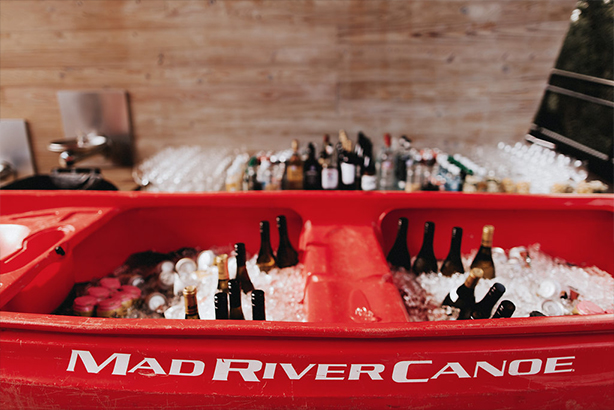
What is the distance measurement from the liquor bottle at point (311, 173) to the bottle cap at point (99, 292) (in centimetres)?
132

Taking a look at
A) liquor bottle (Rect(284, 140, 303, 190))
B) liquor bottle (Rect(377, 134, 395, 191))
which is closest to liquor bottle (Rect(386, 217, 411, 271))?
liquor bottle (Rect(284, 140, 303, 190))

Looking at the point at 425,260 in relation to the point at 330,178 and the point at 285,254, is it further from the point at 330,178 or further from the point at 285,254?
the point at 330,178

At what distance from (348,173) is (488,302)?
3.92 ft

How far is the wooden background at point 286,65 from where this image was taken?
2840mm

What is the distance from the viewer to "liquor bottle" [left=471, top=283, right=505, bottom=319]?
41.9 inches

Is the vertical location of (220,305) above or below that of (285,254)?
above

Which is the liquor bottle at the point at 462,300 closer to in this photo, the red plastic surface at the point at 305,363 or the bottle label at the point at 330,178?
the red plastic surface at the point at 305,363

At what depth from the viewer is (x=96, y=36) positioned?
9.66ft

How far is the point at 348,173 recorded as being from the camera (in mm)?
2203

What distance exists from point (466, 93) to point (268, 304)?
2.52 m

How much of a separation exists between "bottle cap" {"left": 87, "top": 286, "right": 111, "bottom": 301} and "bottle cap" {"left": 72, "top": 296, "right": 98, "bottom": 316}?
0.04m

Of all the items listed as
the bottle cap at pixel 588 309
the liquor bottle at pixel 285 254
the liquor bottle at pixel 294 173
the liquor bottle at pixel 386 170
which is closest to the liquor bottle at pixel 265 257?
the liquor bottle at pixel 285 254

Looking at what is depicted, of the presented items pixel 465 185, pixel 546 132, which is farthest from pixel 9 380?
pixel 546 132

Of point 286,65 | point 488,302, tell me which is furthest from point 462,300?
point 286,65
